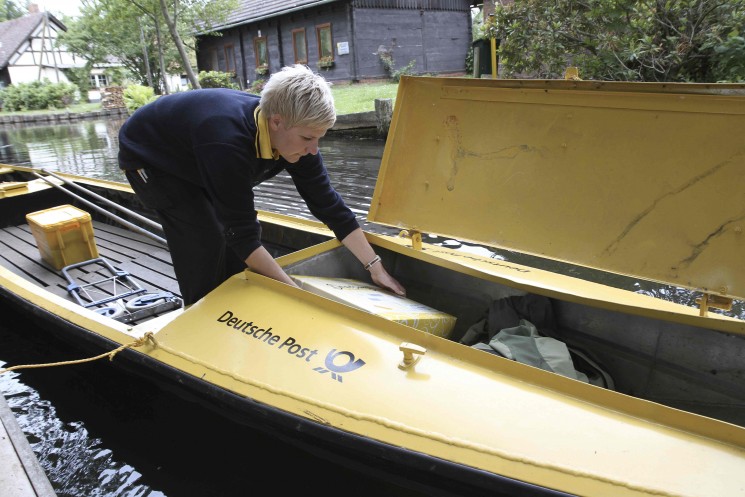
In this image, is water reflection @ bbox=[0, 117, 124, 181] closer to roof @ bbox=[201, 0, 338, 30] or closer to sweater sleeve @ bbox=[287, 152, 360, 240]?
roof @ bbox=[201, 0, 338, 30]

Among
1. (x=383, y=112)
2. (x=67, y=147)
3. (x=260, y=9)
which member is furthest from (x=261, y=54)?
(x=383, y=112)

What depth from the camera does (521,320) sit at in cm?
245

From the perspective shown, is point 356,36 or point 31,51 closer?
point 356,36

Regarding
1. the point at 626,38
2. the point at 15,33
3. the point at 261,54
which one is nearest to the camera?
the point at 626,38

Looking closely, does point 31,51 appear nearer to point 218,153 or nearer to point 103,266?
point 103,266

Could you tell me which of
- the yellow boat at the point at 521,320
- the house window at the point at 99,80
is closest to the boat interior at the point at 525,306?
the yellow boat at the point at 521,320

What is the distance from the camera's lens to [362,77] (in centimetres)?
1891

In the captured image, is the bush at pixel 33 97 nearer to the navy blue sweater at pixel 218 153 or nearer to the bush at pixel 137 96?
the bush at pixel 137 96

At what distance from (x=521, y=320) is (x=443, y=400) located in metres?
0.79

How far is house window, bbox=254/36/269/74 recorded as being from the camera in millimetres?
22547

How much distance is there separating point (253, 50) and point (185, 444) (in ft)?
75.6

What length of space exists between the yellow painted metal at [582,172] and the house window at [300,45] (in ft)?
63.3

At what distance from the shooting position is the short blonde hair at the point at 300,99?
1.94 metres

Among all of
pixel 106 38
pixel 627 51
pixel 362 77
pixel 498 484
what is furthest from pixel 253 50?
pixel 498 484
